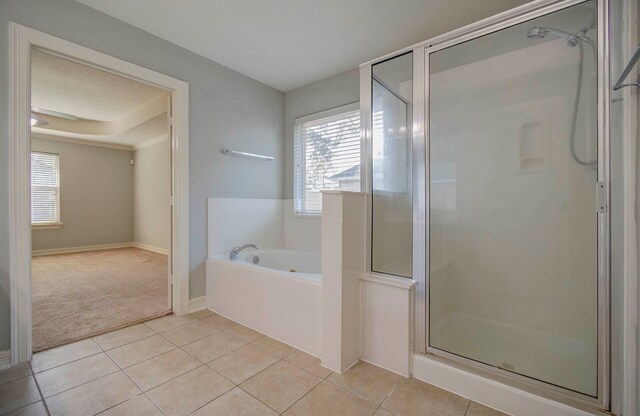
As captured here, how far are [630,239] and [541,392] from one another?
2.63ft

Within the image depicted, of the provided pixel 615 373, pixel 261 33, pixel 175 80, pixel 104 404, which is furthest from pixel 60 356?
pixel 615 373

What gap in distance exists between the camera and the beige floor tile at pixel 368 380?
1.48 m

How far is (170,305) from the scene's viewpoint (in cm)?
259

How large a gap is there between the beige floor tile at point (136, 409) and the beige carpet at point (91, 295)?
103 centimetres

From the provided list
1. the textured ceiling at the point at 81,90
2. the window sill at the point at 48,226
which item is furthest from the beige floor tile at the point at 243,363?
the window sill at the point at 48,226

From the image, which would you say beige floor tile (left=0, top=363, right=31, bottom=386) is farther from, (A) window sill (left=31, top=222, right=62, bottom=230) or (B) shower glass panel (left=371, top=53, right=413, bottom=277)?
(A) window sill (left=31, top=222, right=62, bottom=230)

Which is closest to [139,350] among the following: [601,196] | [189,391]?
[189,391]

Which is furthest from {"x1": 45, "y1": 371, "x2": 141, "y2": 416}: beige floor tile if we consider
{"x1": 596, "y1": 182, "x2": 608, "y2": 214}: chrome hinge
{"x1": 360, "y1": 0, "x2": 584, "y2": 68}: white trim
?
{"x1": 360, "y1": 0, "x2": 584, "y2": 68}: white trim

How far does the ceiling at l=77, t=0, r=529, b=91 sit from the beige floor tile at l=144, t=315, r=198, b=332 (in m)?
2.41

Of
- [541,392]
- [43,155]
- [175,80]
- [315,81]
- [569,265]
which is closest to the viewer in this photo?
[541,392]

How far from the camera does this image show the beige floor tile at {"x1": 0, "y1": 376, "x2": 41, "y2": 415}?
1.36 m

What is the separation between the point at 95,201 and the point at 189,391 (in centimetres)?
603

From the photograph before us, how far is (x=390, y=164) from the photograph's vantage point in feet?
6.14

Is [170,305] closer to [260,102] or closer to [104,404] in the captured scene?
[104,404]
